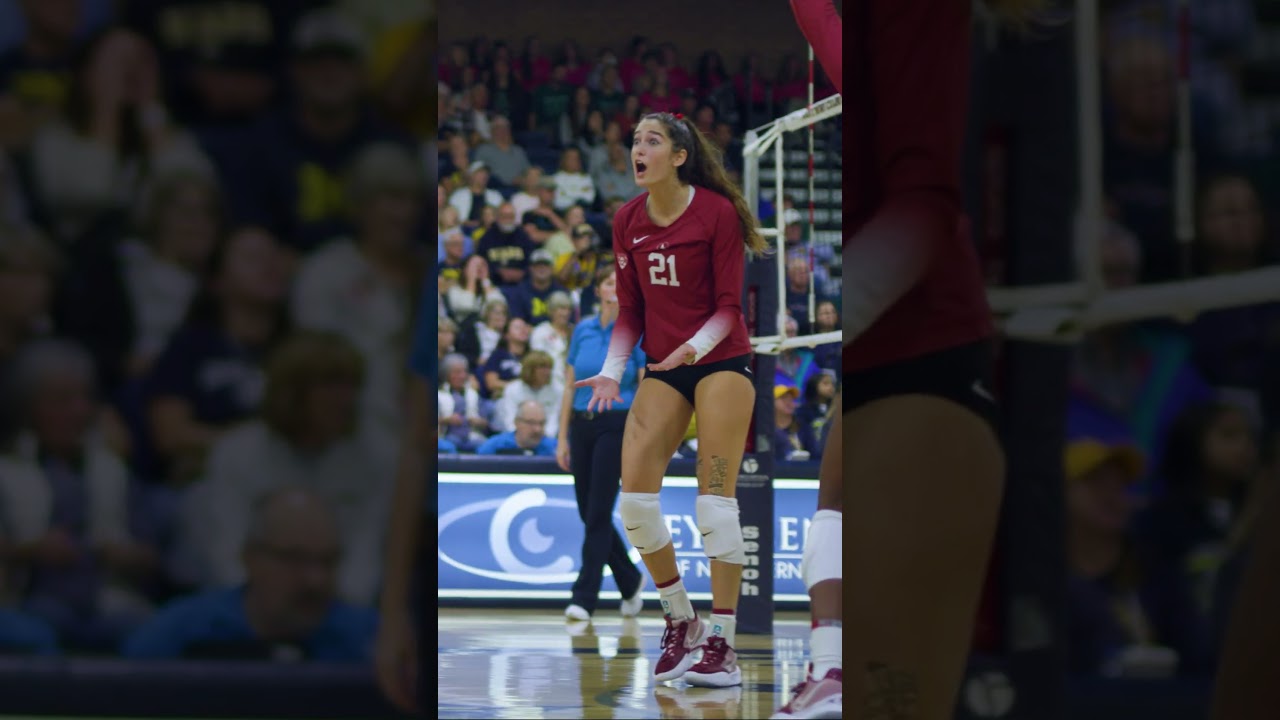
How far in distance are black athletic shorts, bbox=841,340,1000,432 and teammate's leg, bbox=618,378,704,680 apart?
3217 millimetres

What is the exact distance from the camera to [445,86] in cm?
1125

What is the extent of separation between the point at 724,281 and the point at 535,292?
485cm

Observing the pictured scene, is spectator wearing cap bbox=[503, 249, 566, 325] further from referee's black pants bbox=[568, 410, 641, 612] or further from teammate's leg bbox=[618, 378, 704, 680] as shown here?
teammate's leg bbox=[618, 378, 704, 680]

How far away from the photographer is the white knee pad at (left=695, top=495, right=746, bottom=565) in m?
4.93

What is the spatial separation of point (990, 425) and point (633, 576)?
5.96 m

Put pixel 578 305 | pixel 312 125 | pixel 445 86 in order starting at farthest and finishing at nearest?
1. pixel 445 86
2. pixel 578 305
3. pixel 312 125

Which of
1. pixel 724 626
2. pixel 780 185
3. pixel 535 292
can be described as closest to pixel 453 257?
pixel 535 292

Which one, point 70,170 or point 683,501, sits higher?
point 70,170

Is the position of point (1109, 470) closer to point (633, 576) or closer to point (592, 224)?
point (633, 576)

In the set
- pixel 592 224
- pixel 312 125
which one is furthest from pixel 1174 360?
pixel 592 224

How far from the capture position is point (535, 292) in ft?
32.4

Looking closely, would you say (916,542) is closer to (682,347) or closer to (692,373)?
(682,347)

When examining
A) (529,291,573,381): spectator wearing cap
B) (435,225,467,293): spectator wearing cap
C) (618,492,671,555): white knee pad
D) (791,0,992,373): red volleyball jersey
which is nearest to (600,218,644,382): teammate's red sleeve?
(618,492,671,555): white knee pad

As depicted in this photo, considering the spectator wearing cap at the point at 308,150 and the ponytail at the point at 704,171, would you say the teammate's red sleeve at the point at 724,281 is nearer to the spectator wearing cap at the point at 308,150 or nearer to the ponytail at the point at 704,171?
the ponytail at the point at 704,171
